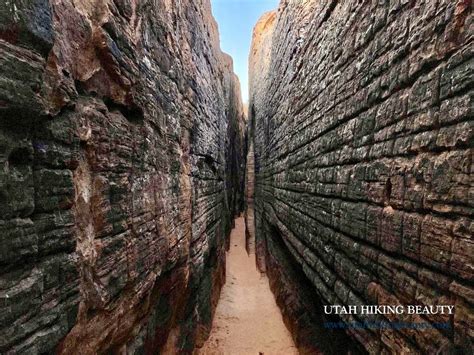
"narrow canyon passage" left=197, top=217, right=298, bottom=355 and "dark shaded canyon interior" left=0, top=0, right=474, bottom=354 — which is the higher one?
"dark shaded canyon interior" left=0, top=0, right=474, bottom=354

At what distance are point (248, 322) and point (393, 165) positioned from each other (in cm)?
557

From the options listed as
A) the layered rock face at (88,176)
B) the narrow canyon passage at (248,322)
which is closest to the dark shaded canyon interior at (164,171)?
the layered rock face at (88,176)

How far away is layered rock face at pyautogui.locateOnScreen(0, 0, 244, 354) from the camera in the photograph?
1.14m

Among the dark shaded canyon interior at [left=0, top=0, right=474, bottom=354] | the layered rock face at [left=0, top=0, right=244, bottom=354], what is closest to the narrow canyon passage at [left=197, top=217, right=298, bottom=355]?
the dark shaded canyon interior at [left=0, top=0, right=474, bottom=354]

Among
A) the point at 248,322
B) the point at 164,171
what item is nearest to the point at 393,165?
the point at 164,171

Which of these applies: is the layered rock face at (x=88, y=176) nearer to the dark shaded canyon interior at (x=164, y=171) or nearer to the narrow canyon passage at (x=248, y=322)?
the dark shaded canyon interior at (x=164, y=171)

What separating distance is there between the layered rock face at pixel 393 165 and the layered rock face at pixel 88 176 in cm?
175

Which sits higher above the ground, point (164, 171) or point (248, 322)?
point (164, 171)

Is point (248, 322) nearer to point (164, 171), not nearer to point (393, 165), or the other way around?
point (164, 171)

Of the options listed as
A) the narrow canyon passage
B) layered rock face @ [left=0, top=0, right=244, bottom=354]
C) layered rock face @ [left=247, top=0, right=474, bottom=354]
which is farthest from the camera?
the narrow canyon passage

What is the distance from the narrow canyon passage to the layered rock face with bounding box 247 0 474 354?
208cm

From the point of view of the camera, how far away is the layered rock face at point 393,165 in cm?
135

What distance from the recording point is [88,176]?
1.67 meters

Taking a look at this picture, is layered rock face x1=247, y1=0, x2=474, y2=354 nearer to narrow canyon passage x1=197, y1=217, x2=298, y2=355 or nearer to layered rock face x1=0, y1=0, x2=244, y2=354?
layered rock face x1=0, y1=0, x2=244, y2=354
